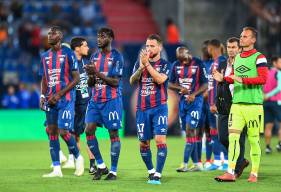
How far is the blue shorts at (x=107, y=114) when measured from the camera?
11.7 metres

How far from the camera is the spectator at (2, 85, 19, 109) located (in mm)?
22844

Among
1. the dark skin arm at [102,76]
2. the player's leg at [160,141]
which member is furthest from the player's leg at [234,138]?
the dark skin arm at [102,76]

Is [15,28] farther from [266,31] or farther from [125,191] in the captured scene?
[125,191]

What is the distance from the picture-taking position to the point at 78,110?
13.6 metres

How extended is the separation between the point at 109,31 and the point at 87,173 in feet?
8.13

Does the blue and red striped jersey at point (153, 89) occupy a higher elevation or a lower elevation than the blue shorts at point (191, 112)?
higher

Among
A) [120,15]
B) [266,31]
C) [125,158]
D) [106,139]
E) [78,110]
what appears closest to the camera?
[78,110]

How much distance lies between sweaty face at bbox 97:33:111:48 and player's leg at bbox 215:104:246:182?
2211mm

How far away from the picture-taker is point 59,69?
12055 mm

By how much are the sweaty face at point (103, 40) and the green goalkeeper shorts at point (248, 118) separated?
221 centimetres

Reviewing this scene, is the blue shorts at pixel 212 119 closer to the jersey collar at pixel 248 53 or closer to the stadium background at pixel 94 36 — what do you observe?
the stadium background at pixel 94 36

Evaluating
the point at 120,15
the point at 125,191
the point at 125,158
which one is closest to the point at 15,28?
the point at 120,15

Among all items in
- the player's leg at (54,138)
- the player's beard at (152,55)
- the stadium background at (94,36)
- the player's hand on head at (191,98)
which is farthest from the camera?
the stadium background at (94,36)

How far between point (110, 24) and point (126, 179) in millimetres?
18174
